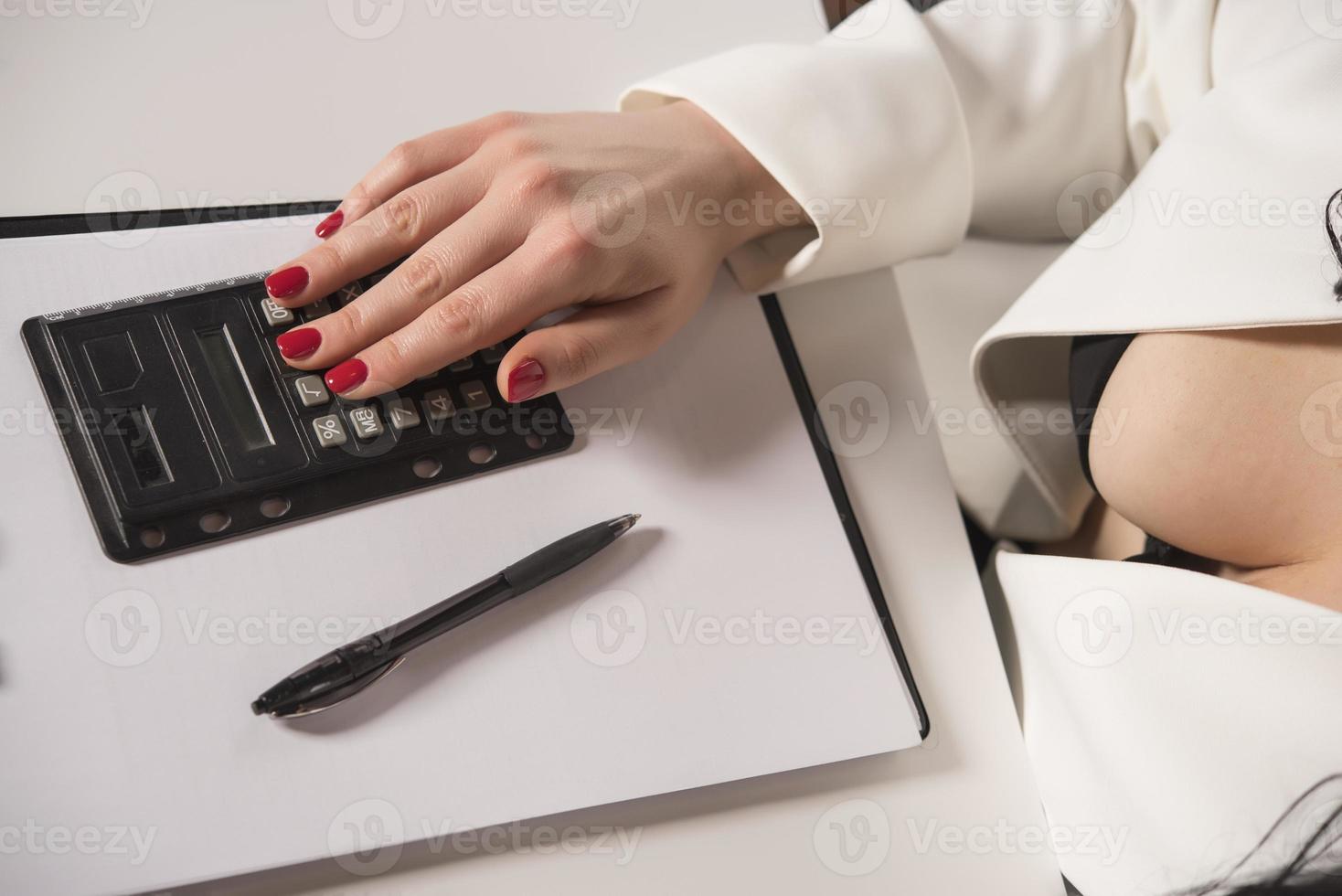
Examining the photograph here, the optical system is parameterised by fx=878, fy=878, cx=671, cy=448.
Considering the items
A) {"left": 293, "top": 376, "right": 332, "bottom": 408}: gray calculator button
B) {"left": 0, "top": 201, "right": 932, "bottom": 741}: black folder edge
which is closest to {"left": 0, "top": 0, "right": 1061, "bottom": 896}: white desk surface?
{"left": 0, "top": 201, "right": 932, "bottom": 741}: black folder edge

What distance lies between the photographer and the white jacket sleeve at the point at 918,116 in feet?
1.57

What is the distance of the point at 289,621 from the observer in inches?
14.6

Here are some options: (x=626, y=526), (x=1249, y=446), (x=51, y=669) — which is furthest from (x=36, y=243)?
(x=1249, y=446)

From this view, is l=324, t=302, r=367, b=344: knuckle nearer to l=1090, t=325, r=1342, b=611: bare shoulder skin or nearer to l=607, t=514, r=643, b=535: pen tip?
l=607, t=514, r=643, b=535: pen tip

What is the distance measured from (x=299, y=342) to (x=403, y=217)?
0.26ft

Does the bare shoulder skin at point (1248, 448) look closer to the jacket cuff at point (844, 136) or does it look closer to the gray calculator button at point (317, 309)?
the jacket cuff at point (844, 136)

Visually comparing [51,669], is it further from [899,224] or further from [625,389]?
[899,224]

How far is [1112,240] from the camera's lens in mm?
488

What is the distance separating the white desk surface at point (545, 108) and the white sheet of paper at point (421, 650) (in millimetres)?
24

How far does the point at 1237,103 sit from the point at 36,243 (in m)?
0.60

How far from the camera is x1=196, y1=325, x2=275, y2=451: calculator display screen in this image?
0.38 meters

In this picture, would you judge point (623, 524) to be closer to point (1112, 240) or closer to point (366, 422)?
point (366, 422)

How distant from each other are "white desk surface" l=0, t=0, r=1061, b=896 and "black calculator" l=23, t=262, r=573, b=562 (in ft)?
0.16

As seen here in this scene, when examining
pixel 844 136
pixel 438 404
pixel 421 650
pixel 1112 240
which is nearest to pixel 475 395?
pixel 438 404
